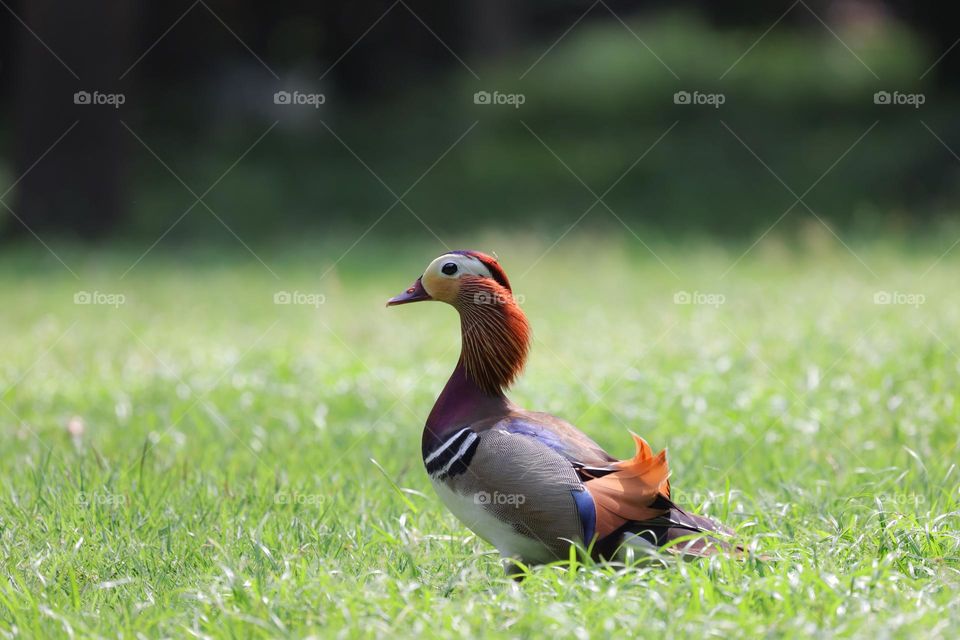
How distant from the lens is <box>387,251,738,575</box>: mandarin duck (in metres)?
3.32

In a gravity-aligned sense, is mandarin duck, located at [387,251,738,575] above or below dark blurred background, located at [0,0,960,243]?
below

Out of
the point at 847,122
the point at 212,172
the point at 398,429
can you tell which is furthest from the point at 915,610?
the point at 212,172

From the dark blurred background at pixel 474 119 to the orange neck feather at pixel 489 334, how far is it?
823cm

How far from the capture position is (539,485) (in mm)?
3338

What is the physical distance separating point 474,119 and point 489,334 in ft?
40.1

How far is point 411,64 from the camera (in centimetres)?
1817

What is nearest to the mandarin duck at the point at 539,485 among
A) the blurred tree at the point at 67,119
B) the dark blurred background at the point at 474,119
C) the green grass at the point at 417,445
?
the green grass at the point at 417,445

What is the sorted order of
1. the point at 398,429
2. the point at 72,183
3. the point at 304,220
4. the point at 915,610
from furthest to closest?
the point at 304,220, the point at 72,183, the point at 398,429, the point at 915,610

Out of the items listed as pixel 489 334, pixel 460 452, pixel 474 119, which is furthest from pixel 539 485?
pixel 474 119

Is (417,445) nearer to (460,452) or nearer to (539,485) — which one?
(460,452)

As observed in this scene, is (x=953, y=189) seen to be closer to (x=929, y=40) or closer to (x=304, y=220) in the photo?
(x=929, y=40)

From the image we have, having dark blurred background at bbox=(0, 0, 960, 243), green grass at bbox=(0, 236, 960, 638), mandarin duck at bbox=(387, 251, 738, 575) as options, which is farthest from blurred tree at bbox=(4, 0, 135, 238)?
mandarin duck at bbox=(387, 251, 738, 575)

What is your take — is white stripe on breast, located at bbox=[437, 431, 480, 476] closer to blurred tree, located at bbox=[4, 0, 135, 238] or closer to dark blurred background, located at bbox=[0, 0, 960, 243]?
dark blurred background, located at bbox=[0, 0, 960, 243]

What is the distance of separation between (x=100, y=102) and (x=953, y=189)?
30.2ft
